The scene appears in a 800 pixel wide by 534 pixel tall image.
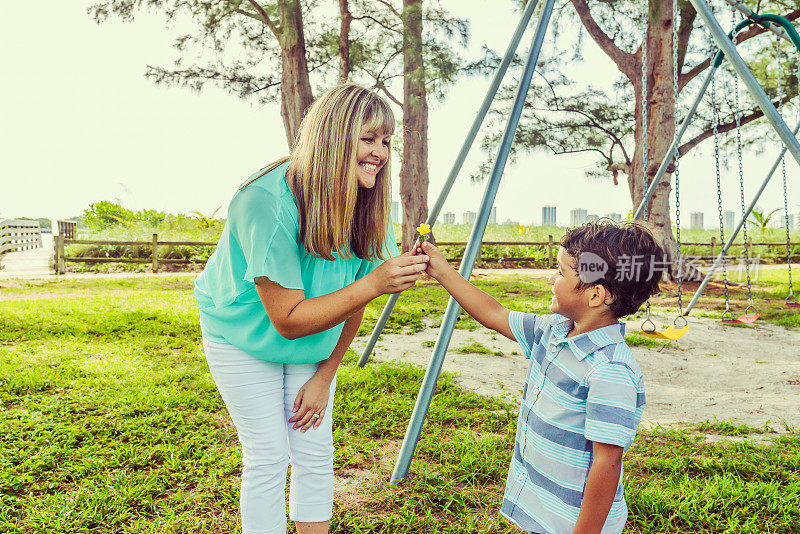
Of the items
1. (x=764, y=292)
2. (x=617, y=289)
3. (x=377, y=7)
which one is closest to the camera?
(x=617, y=289)

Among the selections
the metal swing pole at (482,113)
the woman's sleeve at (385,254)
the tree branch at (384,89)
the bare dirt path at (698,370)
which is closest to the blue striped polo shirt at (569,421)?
the woman's sleeve at (385,254)

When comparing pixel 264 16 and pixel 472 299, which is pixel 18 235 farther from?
pixel 472 299

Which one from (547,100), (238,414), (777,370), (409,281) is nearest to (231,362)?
(238,414)

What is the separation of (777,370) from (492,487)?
3.42 m

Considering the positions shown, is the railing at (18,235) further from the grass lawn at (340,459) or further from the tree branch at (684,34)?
the tree branch at (684,34)

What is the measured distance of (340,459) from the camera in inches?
102

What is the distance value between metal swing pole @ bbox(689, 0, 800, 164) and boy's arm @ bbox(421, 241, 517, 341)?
141 cm

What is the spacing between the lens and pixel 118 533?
6.56ft

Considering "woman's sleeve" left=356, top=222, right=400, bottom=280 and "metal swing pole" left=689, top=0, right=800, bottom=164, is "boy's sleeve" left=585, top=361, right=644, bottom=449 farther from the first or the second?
"metal swing pole" left=689, top=0, right=800, bottom=164

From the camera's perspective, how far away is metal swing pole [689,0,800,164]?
2146mm

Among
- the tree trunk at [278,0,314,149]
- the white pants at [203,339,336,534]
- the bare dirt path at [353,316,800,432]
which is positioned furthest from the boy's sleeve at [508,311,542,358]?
the tree trunk at [278,0,314,149]

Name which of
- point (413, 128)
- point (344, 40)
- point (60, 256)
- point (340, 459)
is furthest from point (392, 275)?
point (60, 256)

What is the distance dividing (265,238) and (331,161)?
0.28 m

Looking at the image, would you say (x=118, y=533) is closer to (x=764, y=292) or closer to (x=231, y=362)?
(x=231, y=362)
